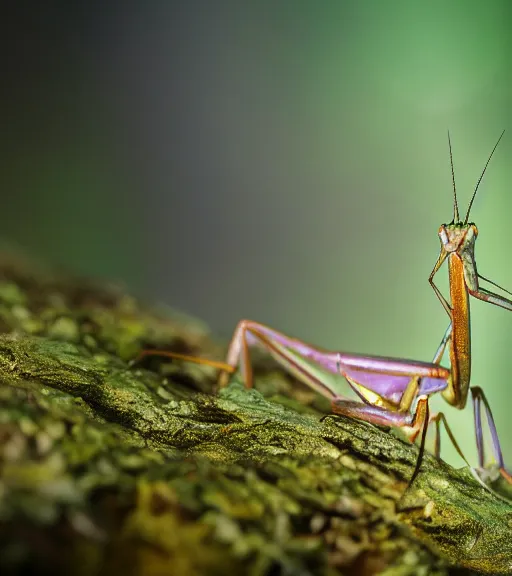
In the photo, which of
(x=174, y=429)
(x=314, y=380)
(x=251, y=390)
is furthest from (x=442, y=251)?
(x=174, y=429)

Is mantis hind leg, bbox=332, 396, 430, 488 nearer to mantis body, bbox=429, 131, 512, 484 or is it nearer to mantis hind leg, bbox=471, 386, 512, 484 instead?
mantis body, bbox=429, 131, 512, 484

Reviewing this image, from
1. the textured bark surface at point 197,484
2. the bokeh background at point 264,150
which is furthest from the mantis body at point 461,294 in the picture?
the bokeh background at point 264,150

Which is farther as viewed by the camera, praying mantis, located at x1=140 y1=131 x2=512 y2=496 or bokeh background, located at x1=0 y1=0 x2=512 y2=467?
bokeh background, located at x1=0 y1=0 x2=512 y2=467

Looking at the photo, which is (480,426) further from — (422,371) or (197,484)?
(197,484)

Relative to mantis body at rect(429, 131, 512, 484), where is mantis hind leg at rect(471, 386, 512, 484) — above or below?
below

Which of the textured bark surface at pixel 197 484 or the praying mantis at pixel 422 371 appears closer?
the textured bark surface at pixel 197 484

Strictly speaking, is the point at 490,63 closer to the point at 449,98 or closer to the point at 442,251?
the point at 449,98

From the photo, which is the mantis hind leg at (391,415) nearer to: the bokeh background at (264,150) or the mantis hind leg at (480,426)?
the mantis hind leg at (480,426)

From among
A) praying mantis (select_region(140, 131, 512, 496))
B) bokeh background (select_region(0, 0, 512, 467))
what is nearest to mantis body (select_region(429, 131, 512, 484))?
praying mantis (select_region(140, 131, 512, 496))
